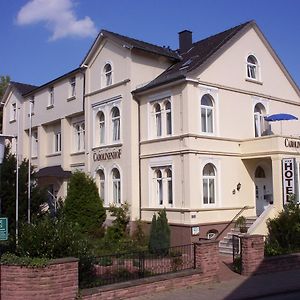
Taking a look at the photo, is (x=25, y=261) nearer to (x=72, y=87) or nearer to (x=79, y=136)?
(x=79, y=136)

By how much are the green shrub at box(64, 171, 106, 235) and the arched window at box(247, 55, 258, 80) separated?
10468 millimetres

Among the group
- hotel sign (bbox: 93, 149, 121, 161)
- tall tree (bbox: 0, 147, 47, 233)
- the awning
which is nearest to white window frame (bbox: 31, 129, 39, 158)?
the awning

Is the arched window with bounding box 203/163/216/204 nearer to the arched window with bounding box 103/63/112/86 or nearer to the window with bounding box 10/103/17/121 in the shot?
the arched window with bounding box 103/63/112/86

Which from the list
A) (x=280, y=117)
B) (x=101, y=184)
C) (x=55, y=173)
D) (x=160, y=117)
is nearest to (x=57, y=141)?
(x=55, y=173)

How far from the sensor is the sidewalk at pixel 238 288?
12.8m

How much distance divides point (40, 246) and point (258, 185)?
15.6 metres

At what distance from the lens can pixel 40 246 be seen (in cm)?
1178

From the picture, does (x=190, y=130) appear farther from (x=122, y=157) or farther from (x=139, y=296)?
(x=139, y=296)

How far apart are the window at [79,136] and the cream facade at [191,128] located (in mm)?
1098

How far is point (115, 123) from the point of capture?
2612cm

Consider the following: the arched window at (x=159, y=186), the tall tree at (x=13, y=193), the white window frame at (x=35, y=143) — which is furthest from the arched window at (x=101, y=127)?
the white window frame at (x=35, y=143)

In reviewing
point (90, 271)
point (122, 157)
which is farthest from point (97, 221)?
point (90, 271)

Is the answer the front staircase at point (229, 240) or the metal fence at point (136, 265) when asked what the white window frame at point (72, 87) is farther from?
the metal fence at point (136, 265)

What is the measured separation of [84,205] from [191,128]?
735cm
